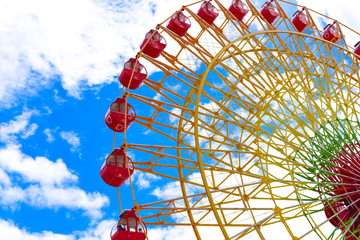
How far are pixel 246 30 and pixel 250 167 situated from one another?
629 centimetres

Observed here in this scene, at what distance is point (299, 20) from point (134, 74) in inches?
385

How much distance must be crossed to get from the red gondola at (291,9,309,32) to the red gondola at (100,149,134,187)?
12062 mm

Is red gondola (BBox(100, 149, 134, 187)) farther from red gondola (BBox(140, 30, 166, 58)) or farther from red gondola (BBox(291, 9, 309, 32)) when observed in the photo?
red gondola (BBox(291, 9, 309, 32))

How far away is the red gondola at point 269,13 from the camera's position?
2086 cm

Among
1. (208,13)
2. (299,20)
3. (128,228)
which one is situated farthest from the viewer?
(299,20)

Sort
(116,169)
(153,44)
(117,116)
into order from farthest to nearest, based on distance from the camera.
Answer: (153,44)
(117,116)
(116,169)

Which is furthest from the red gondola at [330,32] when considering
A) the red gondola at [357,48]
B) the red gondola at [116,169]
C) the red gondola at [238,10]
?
the red gondola at [116,169]

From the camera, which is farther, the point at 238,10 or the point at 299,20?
the point at 299,20

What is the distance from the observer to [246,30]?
19.5 metres

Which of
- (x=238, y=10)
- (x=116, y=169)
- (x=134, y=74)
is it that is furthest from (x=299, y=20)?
(x=116, y=169)

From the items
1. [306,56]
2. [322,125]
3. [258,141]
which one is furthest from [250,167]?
[306,56]

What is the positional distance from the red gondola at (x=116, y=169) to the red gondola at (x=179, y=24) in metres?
6.69

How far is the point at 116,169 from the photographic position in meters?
14.4

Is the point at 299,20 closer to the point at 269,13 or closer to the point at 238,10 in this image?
the point at 269,13
